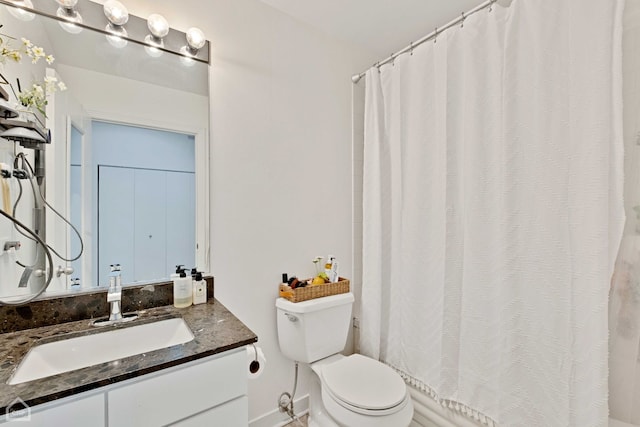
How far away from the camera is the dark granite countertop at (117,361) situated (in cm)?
65

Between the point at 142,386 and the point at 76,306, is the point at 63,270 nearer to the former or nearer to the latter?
the point at 76,306

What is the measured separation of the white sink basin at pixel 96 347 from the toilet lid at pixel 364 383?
28.0 inches

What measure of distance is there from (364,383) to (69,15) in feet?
6.42

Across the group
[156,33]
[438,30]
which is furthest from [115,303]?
[438,30]

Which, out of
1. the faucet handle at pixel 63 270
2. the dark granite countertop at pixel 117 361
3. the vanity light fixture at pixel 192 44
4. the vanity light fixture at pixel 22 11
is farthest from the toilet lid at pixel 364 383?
the vanity light fixture at pixel 22 11

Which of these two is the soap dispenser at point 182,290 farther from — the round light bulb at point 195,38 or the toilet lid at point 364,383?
the round light bulb at point 195,38

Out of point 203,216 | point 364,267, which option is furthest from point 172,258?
point 364,267

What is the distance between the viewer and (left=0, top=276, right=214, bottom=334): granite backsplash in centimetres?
98

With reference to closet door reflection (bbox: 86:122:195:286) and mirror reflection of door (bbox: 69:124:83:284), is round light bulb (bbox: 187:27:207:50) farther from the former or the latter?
mirror reflection of door (bbox: 69:124:83:284)

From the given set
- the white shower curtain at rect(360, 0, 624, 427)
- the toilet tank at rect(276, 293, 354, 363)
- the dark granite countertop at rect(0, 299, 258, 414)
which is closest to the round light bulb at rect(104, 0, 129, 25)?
the dark granite countertop at rect(0, 299, 258, 414)

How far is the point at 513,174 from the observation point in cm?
115

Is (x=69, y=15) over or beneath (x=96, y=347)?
over

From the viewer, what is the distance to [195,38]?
4.21ft

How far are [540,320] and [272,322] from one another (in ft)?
4.02
